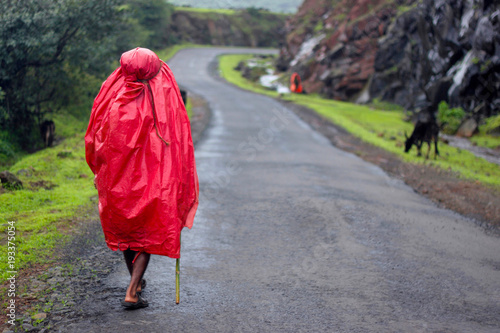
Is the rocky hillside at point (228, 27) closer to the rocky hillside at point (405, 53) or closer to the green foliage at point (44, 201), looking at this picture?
the rocky hillside at point (405, 53)

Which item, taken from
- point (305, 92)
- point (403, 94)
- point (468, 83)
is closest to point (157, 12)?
point (305, 92)

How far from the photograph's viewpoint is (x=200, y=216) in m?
7.12

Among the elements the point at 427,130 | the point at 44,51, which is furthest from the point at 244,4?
the point at 44,51

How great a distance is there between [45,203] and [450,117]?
18.4 metres

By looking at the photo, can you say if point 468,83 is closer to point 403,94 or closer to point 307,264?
point 403,94

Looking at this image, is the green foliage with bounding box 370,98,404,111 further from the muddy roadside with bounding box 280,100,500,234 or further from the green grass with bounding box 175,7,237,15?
the green grass with bounding box 175,7,237,15

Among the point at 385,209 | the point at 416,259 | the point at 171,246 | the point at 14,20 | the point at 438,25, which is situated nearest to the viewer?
the point at 171,246

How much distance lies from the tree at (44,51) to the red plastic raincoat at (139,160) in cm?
907

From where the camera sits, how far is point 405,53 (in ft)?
93.7

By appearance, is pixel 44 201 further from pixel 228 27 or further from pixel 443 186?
pixel 228 27

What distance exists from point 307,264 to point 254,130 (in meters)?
12.7

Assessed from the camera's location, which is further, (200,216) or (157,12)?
(157,12)

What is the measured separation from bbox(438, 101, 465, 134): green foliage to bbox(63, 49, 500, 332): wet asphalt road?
11431mm

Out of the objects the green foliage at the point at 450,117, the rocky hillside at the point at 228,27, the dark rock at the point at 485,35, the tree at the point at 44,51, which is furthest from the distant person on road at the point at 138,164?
the rocky hillside at the point at 228,27
